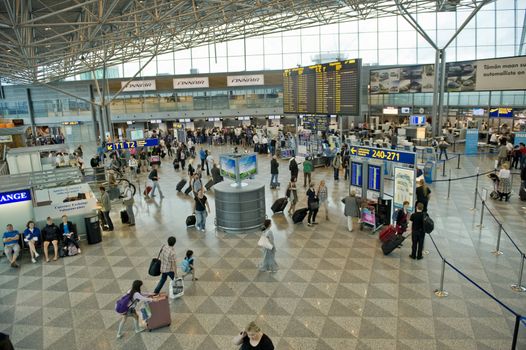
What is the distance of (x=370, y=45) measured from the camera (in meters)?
40.9

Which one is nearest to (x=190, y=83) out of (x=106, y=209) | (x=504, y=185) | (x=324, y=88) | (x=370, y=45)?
(x=370, y=45)

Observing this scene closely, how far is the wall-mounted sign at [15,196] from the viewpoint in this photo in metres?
10.9

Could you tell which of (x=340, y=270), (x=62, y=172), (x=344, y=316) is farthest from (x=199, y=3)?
(x=344, y=316)

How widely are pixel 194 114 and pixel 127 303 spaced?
34112 millimetres

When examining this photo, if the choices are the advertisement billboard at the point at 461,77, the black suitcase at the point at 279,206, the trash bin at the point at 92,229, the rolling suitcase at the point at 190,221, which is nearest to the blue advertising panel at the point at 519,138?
the advertisement billboard at the point at 461,77

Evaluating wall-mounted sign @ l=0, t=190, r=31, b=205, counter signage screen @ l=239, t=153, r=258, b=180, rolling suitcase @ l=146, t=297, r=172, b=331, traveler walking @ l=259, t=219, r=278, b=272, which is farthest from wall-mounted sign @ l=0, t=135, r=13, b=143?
rolling suitcase @ l=146, t=297, r=172, b=331

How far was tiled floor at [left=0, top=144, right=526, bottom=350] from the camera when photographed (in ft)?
21.4

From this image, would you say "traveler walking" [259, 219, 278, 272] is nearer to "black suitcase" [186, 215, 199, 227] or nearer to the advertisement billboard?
"black suitcase" [186, 215, 199, 227]

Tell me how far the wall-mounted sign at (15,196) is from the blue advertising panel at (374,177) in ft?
33.7

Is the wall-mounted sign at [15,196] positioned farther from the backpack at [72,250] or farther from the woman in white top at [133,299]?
the woman in white top at [133,299]

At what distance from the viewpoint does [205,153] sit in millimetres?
21469

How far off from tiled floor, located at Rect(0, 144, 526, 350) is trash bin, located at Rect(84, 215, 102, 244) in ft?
0.87

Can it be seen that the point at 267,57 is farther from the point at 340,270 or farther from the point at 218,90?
the point at 340,270

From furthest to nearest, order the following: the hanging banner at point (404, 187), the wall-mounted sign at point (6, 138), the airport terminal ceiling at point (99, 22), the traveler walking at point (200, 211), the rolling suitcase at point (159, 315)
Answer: the wall-mounted sign at point (6, 138), the airport terminal ceiling at point (99, 22), the traveler walking at point (200, 211), the hanging banner at point (404, 187), the rolling suitcase at point (159, 315)
